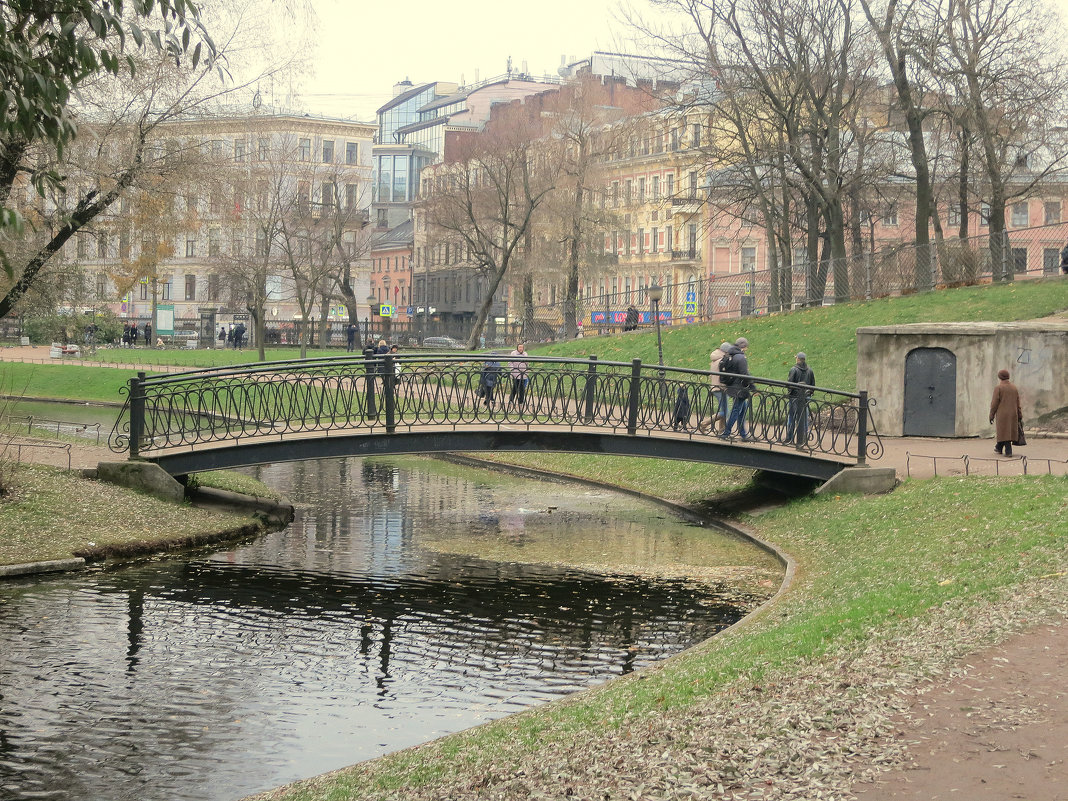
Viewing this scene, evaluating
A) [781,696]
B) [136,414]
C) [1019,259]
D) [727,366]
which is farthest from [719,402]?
[1019,259]

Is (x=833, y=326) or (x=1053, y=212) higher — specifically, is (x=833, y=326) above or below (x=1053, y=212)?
below

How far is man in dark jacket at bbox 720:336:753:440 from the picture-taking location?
67.6 feet

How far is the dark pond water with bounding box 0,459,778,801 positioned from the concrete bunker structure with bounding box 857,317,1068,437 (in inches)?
219

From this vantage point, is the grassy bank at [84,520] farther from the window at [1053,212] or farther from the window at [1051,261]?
the window at [1053,212]

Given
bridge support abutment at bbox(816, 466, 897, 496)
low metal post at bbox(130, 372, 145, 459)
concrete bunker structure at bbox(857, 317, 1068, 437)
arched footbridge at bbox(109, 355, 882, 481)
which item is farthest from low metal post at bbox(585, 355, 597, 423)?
low metal post at bbox(130, 372, 145, 459)

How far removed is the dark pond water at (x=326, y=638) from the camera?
33.9ft

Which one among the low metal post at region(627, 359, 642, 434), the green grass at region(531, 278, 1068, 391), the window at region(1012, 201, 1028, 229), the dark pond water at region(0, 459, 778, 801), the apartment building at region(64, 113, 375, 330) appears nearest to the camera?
the dark pond water at region(0, 459, 778, 801)

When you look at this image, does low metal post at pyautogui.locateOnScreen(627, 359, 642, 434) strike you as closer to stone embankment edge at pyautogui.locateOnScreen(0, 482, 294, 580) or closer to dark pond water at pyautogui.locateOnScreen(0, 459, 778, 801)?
dark pond water at pyautogui.locateOnScreen(0, 459, 778, 801)

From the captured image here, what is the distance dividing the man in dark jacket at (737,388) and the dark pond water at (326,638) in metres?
1.90

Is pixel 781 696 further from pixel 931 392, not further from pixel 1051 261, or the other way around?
pixel 1051 261

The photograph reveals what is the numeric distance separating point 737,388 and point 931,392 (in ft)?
15.8

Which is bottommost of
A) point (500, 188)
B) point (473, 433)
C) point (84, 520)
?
point (84, 520)

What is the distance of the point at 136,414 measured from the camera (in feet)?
66.0

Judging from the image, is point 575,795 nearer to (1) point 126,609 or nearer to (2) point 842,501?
(1) point 126,609
